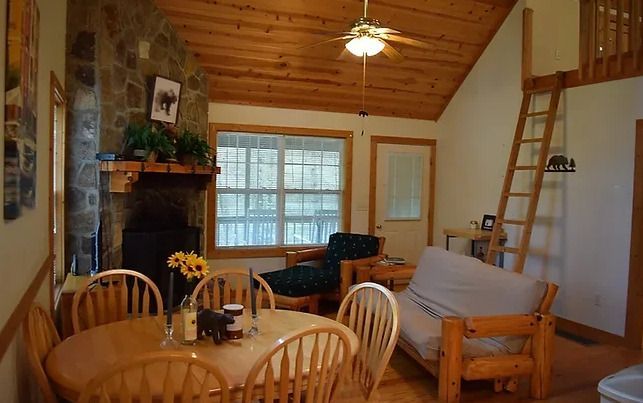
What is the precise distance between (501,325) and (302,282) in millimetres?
2257

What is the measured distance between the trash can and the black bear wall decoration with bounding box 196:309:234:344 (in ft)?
6.37

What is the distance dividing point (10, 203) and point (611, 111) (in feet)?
15.4

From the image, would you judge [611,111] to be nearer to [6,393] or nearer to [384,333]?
[384,333]

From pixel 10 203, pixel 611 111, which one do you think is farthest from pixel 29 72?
pixel 611 111

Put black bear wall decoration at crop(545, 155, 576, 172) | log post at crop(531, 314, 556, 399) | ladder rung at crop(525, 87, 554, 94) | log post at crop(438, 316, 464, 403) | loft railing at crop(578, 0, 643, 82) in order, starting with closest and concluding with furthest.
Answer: log post at crop(438, 316, 464, 403) < log post at crop(531, 314, 556, 399) < loft railing at crop(578, 0, 643, 82) < black bear wall decoration at crop(545, 155, 576, 172) < ladder rung at crop(525, 87, 554, 94)

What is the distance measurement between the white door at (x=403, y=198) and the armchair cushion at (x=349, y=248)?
1.29m

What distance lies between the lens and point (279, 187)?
6.31 m

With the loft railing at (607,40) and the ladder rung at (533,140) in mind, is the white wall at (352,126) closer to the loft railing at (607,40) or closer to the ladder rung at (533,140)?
the ladder rung at (533,140)

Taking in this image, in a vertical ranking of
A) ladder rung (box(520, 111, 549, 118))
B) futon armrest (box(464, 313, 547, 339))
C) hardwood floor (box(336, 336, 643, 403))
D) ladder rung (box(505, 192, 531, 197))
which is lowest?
hardwood floor (box(336, 336, 643, 403))

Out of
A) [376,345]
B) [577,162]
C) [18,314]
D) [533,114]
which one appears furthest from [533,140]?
[18,314]

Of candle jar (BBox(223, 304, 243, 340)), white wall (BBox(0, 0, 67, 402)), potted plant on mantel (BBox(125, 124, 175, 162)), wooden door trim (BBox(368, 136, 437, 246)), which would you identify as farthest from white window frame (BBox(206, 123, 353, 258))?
candle jar (BBox(223, 304, 243, 340))

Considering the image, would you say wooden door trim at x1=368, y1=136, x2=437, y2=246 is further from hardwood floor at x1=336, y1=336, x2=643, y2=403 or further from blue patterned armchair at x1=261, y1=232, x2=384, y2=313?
hardwood floor at x1=336, y1=336, x2=643, y2=403

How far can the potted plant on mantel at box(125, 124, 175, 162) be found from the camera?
14.4 ft

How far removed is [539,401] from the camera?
3.17 m
